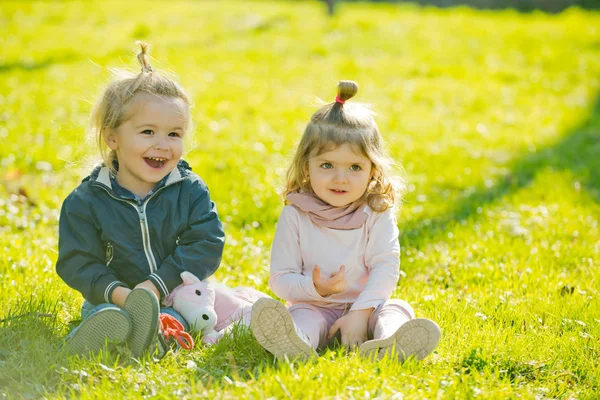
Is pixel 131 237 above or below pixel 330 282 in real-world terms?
above

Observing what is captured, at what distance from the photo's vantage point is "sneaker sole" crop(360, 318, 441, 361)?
3.28m

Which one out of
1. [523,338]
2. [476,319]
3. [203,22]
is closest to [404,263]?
[476,319]

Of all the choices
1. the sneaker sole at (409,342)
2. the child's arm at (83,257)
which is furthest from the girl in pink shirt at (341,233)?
the child's arm at (83,257)

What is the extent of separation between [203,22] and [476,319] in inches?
531

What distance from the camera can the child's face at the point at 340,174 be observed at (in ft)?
12.4

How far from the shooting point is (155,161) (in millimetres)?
3855

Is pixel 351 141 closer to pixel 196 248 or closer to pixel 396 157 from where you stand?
pixel 196 248

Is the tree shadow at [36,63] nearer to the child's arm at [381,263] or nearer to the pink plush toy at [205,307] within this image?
the pink plush toy at [205,307]

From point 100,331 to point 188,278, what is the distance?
1.93ft

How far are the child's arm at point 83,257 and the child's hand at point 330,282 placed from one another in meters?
0.95

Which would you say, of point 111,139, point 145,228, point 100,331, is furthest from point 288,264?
point 111,139

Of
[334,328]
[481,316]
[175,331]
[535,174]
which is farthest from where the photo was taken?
[535,174]

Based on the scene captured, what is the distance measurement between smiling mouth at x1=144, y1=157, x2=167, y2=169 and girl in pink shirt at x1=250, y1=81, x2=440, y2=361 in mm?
683

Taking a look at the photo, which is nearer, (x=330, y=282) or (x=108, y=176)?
(x=330, y=282)
